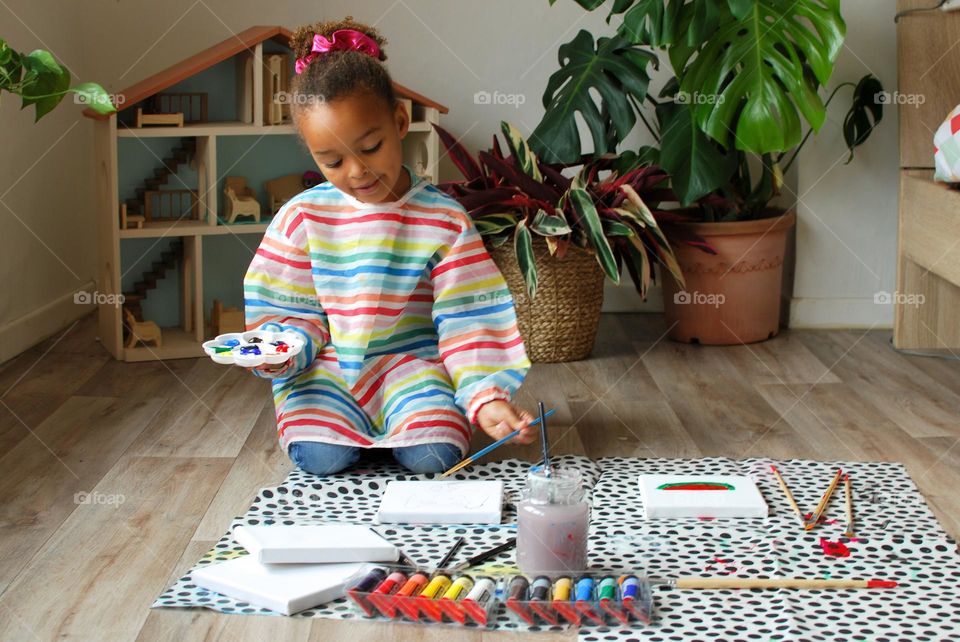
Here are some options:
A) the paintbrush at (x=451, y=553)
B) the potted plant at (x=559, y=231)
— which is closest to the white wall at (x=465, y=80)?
the potted plant at (x=559, y=231)

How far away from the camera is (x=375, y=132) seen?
178cm

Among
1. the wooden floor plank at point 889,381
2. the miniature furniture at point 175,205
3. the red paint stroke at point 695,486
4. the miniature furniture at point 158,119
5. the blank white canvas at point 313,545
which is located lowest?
the blank white canvas at point 313,545

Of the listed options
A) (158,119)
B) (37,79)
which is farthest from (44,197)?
(37,79)

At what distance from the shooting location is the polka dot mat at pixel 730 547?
136cm

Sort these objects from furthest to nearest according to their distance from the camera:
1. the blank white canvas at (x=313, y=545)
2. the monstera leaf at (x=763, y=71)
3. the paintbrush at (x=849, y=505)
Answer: the monstera leaf at (x=763, y=71) < the paintbrush at (x=849, y=505) < the blank white canvas at (x=313, y=545)

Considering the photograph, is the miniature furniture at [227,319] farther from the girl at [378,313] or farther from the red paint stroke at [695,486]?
the red paint stroke at [695,486]

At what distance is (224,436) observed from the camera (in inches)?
83.9

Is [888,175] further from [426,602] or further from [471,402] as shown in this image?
[426,602]

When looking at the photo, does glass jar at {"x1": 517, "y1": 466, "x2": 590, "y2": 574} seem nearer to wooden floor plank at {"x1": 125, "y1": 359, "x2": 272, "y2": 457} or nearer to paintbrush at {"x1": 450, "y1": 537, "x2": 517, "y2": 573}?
paintbrush at {"x1": 450, "y1": 537, "x2": 517, "y2": 573}

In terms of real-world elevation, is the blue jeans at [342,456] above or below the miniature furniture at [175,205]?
below

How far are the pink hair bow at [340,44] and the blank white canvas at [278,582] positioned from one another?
804 mm

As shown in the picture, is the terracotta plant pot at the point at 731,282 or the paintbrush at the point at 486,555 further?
the terracotta plant pot at the point at 731,282

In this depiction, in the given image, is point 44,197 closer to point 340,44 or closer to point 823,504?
point 340,44

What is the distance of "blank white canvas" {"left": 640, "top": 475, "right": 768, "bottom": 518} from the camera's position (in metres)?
1.69
